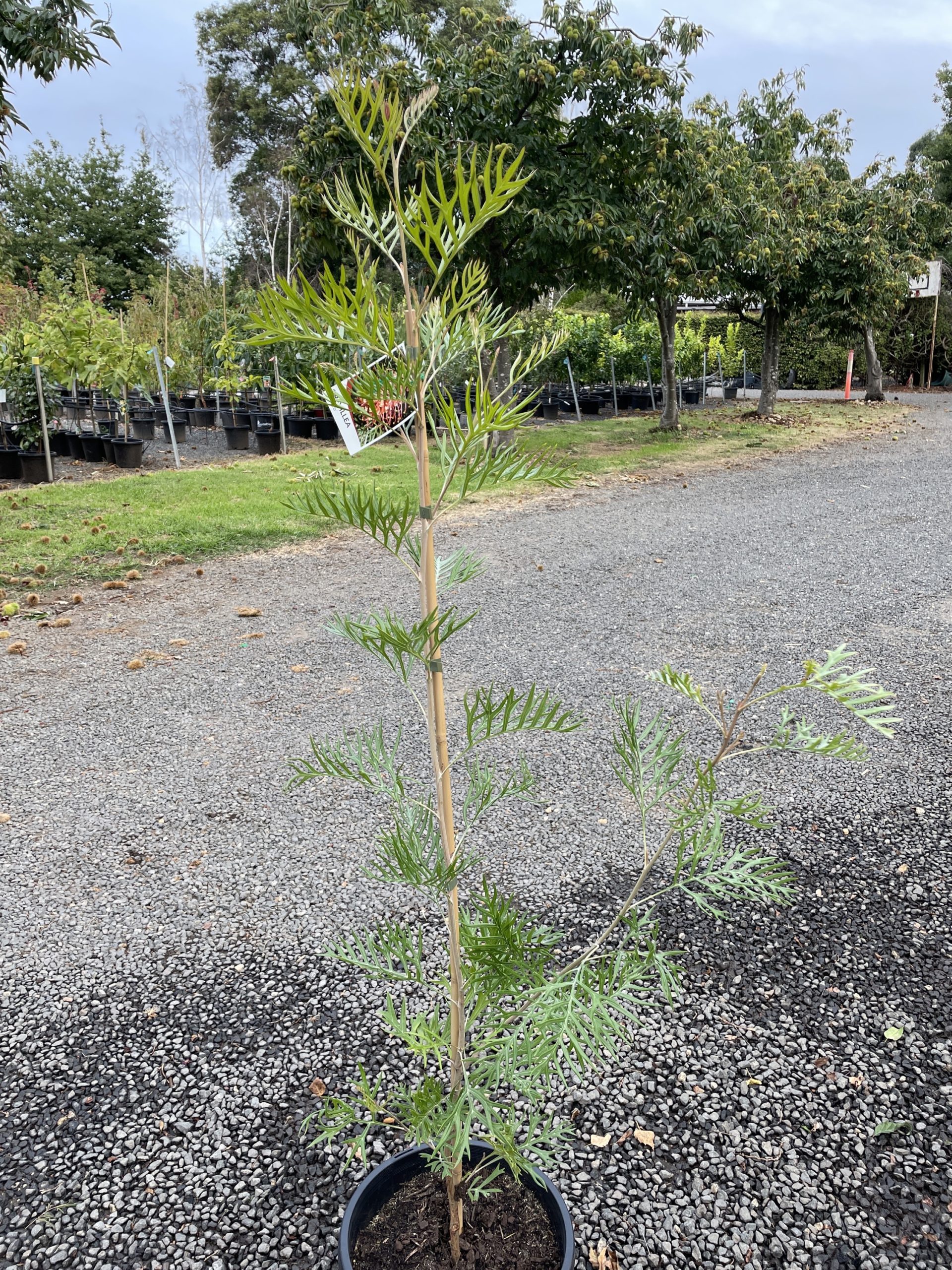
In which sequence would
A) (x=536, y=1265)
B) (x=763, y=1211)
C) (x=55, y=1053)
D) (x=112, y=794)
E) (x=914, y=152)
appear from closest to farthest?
(x=536, y=1265) → (x=763, y=1211) → (x=55, y=1053) → (x=112, y=794) → (x=914, y=152)

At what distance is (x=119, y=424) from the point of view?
15.2 m

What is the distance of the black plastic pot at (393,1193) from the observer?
53.8 inches

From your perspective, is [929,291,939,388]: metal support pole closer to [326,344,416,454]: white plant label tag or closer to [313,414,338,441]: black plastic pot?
[313,414,338,441]: black plastic pot

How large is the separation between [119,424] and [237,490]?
292 inches

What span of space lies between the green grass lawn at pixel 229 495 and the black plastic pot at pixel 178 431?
2717mm

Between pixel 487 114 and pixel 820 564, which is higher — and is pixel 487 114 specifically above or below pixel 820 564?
above

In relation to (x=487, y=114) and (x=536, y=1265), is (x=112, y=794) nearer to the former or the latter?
(x=536, y=1265)

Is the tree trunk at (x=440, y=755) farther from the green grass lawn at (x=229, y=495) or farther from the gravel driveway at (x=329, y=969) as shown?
the green grass lawn at (x=229, y=495)

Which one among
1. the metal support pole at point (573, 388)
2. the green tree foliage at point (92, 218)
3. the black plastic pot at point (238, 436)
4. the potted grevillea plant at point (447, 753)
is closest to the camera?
the potted grevillea plant at point (447, 753)

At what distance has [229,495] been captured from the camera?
29.2 ft

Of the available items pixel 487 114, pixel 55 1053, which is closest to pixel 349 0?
pixel 487 114

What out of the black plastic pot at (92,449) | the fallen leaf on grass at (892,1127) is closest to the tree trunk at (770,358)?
the black plastic pot at (92,449)

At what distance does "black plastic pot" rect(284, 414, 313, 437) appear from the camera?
14.0m

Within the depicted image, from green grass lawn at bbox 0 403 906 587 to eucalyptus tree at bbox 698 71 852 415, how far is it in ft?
6.25
